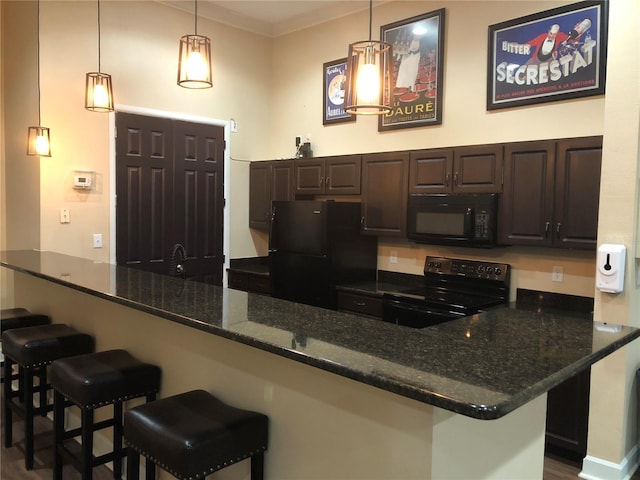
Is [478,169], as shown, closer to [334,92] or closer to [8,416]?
[334,92]

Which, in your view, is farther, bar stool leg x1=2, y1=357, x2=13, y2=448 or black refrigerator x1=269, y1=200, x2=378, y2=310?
black refrigerator x1=269, y1=200, x2=378, y2=310

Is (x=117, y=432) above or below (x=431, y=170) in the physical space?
below

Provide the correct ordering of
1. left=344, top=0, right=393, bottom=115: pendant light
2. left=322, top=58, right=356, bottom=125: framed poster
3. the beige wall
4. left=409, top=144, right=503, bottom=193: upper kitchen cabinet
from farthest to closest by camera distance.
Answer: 1. left=322, top=58, right=356, bottom=125: framed poster
2. left=409, top=144, right=503, bottom=193: upper kitchen cabinet
3. the beige wall
4. left=344, top=0, right=393, bottom=115: pendant light

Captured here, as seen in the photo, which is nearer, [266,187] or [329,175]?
[329,175]

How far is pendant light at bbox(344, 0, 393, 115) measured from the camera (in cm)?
220

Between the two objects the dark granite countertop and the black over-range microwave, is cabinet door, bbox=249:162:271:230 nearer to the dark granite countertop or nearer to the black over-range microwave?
the black over-range microwave

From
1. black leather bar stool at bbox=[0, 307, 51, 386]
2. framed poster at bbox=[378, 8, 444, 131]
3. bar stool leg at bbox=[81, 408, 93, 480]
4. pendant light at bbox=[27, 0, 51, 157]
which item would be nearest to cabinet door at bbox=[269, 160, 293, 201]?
framed poster at bbox=[378, 8, 444, 131]

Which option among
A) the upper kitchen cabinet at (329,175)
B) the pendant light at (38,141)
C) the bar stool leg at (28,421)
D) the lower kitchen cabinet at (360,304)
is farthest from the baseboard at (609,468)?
the pendant light at (38,141)

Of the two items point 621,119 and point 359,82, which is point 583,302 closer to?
point 621,119

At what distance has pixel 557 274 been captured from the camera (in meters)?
3.57

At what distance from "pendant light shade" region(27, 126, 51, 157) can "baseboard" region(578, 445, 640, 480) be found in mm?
4192

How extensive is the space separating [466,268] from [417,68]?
1.71 m

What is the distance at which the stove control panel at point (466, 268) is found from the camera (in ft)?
12.5

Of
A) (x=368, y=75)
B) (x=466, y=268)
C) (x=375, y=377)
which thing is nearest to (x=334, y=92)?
(x=466, y=268)
